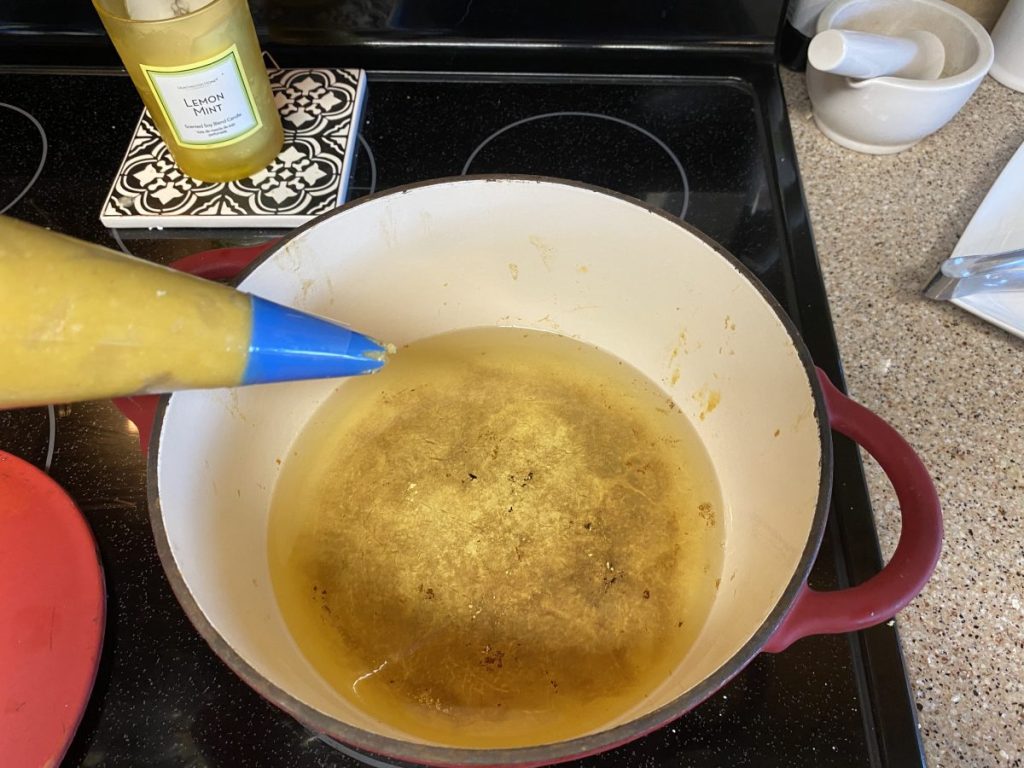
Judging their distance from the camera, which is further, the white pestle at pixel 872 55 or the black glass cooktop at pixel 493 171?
the white pestle at pixel 872 55

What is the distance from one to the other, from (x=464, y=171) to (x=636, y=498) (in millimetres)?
408

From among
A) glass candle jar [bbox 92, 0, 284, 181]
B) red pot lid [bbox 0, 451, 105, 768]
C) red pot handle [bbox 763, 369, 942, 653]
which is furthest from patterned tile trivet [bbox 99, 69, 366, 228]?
red pot handle [bbox 763, 369, 942, 653]

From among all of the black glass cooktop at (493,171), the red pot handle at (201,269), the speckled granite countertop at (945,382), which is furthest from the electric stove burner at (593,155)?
the red pot handle at (201,269)

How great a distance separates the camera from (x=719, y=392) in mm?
681

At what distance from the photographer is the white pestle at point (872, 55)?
668mm

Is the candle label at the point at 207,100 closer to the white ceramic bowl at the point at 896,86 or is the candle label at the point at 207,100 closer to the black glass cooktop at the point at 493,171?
the black glass cooktop at the point at 493,171

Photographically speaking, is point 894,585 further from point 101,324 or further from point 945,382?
point 101,324

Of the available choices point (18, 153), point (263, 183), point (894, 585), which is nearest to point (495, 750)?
point (894, 585)

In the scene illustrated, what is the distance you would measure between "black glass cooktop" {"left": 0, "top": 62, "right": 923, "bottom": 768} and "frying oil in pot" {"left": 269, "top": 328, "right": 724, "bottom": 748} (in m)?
0.06

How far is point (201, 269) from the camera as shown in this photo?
575 mm

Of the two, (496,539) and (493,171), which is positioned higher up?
(493,171)

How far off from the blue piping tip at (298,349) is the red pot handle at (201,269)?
0.14m

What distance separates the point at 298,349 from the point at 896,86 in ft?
2.05

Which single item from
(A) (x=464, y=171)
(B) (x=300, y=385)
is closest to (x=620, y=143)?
(A) (x=464, y=171)
